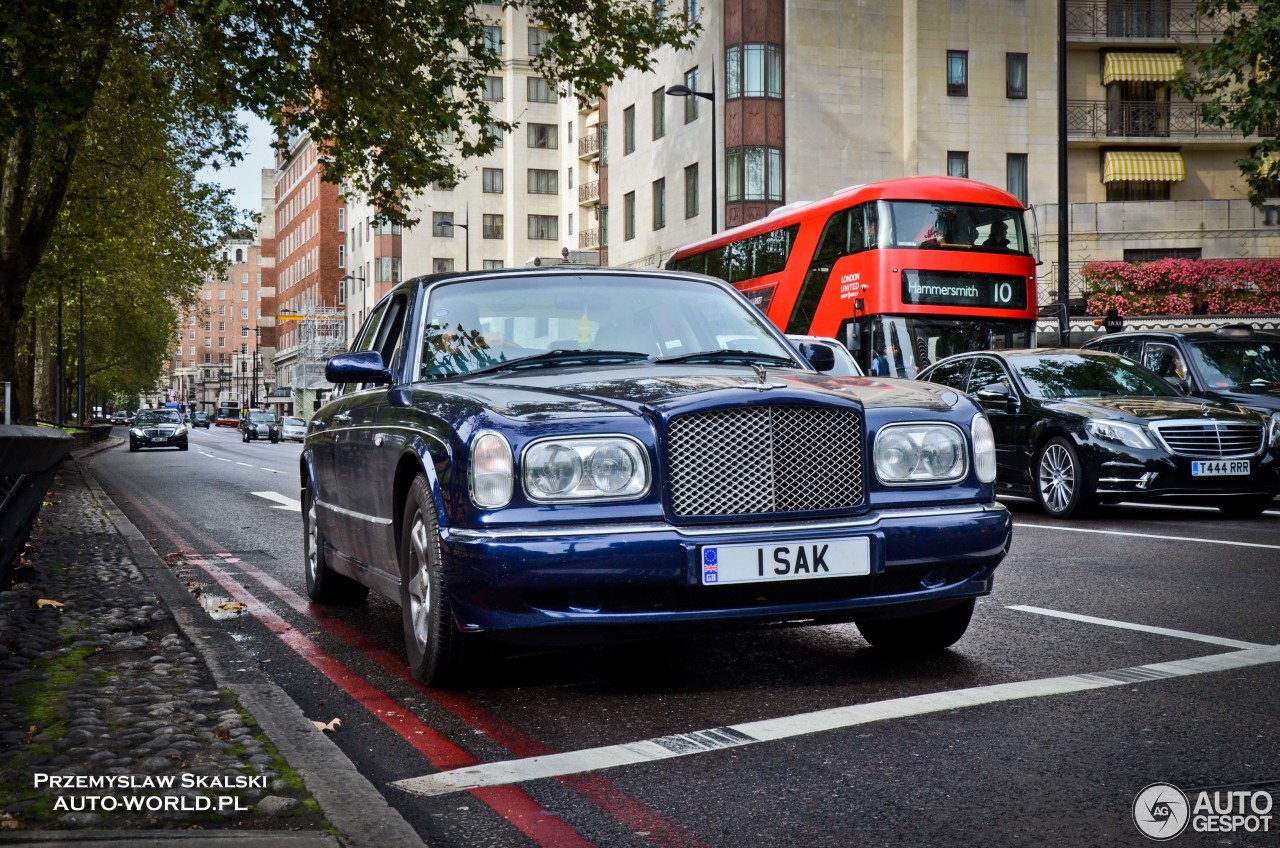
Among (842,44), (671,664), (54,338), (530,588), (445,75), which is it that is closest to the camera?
(530,588)

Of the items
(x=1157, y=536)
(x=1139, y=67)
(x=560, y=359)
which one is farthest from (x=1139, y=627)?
(x=1139, y=67)

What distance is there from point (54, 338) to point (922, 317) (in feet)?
221

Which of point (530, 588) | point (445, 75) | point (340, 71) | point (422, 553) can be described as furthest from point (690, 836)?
point (445, 75)

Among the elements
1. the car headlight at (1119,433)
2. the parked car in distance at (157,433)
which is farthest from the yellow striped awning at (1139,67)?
the car headlight at (1119,433)

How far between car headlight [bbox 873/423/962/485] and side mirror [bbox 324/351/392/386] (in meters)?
2.31

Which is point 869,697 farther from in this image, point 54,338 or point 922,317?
point 54,338

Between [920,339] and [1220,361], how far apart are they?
20.3 ft

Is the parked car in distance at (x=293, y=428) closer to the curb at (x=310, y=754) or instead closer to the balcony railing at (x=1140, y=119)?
the balcony railing at (x=1140, y=119)

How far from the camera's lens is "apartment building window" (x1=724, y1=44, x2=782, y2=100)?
144 feet

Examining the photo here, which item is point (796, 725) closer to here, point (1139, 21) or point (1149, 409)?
point (1149, 409)

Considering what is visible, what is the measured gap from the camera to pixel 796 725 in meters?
4.47

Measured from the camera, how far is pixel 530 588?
182 inches

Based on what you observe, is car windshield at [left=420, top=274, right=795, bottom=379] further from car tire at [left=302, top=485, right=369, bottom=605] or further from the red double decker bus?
the red double decker bus

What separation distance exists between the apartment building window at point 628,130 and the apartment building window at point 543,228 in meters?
30.7
